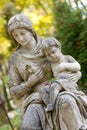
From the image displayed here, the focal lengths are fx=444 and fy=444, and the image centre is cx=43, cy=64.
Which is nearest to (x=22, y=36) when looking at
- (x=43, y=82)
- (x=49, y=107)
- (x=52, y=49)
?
(x=52, y=49)

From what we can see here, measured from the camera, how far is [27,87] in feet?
15.2

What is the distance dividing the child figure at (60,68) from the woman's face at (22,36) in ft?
0.97

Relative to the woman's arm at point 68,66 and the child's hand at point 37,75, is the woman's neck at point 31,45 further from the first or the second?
the woman's arm at point 68,66

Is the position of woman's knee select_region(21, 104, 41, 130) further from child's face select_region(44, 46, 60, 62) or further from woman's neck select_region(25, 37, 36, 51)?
woman's neck select_region(25, 37, 36, 51)

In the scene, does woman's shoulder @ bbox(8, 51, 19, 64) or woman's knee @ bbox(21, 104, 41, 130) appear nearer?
woman's knee @ bbox(21, 104, 41, 130)

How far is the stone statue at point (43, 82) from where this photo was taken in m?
A: 4.18

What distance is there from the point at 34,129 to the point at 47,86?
1.44 feet

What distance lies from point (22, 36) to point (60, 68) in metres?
0.56

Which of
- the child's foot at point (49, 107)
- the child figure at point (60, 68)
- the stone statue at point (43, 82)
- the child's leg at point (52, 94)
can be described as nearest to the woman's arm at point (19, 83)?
the stone statue at point (43, 82)

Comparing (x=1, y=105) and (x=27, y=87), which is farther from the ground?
(x=27, y=87)

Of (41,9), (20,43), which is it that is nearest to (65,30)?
(20,43)

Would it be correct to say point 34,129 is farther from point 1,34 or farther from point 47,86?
point 1,34

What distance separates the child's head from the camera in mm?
4434

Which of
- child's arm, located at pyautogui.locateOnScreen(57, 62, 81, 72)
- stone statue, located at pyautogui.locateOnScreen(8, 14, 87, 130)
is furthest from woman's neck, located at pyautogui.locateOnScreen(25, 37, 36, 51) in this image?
child's arm, located at pyautogui.locateOnScreen(57, 62, 81, 72)
